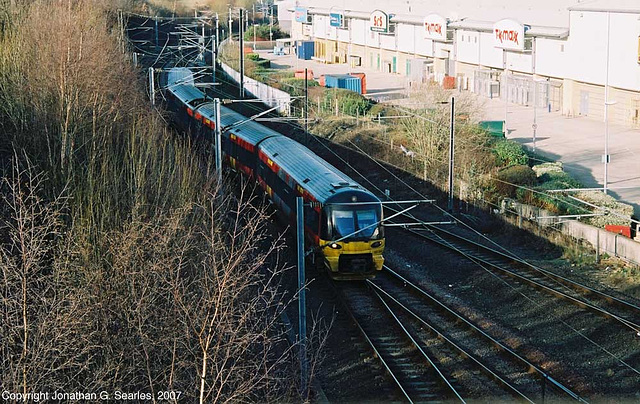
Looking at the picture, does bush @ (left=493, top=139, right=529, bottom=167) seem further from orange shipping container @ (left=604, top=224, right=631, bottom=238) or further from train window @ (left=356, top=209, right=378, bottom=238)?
train window @ (left=356, top=209, right=378, bottom=238)

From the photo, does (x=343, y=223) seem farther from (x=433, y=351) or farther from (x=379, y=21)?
(x=379, y=21)

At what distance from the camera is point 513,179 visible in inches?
1128

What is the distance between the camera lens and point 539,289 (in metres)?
19.5

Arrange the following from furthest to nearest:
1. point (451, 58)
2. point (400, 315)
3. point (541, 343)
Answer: point (451, 58), point (400, 315), point (541, 343)

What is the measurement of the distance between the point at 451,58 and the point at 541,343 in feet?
139

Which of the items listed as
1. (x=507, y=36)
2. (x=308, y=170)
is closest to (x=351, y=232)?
(x=308, y=170)

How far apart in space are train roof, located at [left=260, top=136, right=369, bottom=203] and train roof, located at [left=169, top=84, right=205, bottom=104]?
1202cm

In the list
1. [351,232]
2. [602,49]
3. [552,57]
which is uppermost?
[602,49]

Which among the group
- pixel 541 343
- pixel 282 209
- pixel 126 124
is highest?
pixel 126 124

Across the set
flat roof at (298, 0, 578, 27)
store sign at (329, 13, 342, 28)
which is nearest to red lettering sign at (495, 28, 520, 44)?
flat roof at (298, 0, 578, 27)

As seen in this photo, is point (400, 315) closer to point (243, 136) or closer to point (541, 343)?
point (541, 343)

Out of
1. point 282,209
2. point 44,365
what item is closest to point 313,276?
point 282,209

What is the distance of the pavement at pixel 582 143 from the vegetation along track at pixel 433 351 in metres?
11.0

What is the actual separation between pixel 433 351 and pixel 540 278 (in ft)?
18.4
